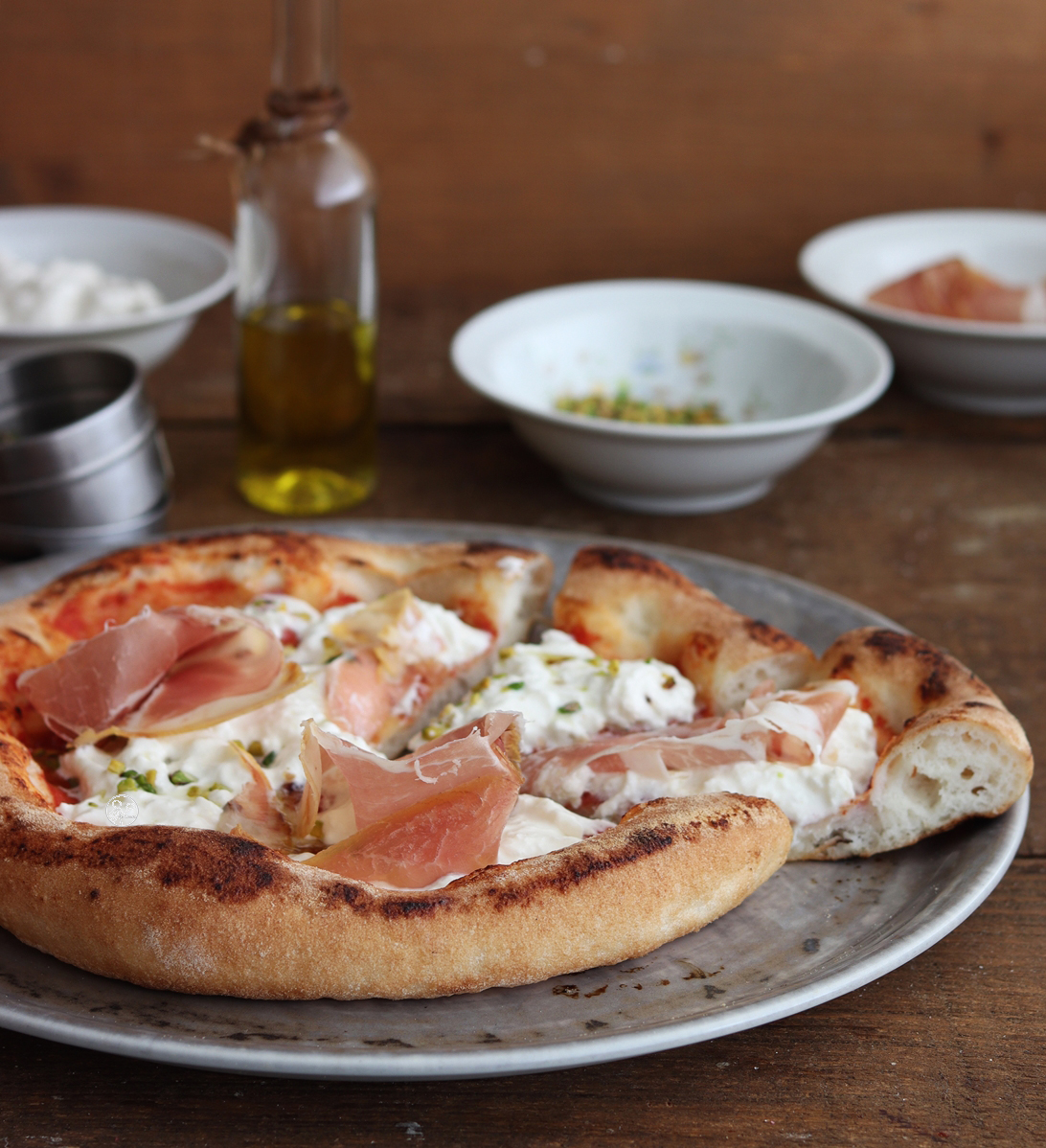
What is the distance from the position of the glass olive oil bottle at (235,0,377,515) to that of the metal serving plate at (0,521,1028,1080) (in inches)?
62.1

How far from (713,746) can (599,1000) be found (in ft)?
1.30

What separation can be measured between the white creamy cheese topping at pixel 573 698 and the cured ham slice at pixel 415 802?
17 cm

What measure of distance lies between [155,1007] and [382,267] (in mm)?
3845

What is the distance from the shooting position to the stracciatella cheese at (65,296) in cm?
323

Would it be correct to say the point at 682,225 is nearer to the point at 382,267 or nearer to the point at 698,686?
the point at 382,267

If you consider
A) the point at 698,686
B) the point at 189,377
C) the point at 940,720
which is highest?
the point at 940,720

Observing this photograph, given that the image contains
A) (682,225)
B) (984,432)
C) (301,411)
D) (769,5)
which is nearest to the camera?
(301,411)

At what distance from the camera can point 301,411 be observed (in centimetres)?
282

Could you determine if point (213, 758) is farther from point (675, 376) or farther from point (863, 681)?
point (675, 376)

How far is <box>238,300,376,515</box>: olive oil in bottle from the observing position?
2.77m

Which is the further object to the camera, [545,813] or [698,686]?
[698,686]

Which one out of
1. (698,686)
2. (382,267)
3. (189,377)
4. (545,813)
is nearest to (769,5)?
(382,267)

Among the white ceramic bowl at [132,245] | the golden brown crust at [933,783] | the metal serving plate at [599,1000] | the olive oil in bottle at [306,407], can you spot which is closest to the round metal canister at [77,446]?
the olive oil in bottle at [306,407]

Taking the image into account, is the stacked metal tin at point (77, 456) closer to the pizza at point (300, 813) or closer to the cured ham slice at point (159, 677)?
the pizza at point (300, 813)
